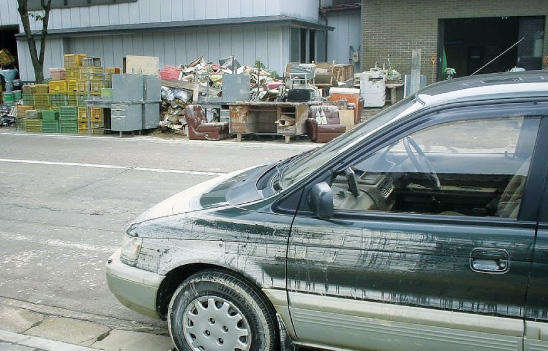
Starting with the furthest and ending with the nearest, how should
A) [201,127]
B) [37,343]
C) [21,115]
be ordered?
[21,115], [201,127], [37,343]

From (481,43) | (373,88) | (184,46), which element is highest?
(481,43)

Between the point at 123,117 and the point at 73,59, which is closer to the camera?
the point at 123,117

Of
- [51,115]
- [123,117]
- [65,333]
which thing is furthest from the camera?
[51,115]

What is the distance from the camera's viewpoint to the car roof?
2.96 m

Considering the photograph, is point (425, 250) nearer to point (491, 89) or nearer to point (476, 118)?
point (476, 118)

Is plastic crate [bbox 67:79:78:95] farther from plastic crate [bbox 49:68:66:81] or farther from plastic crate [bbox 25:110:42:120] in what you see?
plastic crate [bbox 49:68:66:81]

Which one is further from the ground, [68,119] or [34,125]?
[68,119]

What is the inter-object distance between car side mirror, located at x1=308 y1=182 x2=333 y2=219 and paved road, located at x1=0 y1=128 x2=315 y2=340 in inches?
76.4

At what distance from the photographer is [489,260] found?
2.77m

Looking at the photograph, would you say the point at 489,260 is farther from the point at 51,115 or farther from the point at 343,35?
the point at 343,35

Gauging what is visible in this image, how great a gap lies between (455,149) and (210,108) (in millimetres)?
13555

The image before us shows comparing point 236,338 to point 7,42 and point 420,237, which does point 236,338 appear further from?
point 7,42

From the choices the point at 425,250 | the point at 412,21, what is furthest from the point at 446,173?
the point at 412,21

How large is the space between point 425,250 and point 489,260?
1.01 feet
